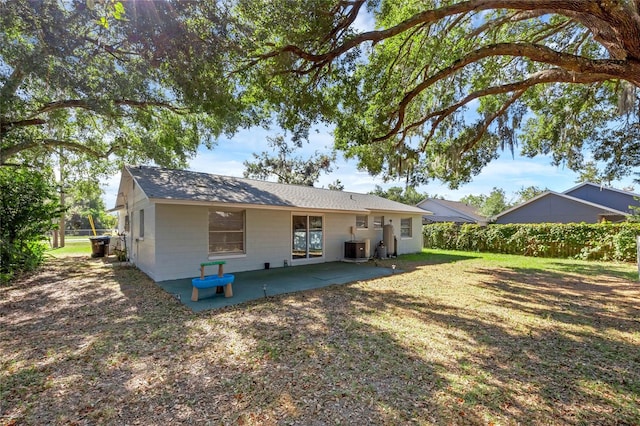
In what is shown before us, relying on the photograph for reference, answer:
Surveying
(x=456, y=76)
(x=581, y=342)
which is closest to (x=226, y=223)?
(x=456, y=76)

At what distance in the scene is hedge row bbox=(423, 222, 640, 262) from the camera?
1155cm

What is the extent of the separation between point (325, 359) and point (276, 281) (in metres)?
4.54

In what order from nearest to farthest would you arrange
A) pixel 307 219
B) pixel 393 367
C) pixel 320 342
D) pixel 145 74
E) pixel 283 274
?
pixel 393 367 → pixel 320 342 → pixel 145 74 → pixel 283 274 → pixel 307 219

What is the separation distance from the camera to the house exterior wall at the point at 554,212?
19.3m

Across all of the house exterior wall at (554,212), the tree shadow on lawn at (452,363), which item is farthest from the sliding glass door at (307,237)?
the house exterior wall at (554,212)

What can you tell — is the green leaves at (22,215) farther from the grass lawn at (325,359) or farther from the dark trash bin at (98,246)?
the dark trash bin at (98,246)

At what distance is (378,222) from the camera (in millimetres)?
14133

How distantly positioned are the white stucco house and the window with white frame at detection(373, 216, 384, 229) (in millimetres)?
425

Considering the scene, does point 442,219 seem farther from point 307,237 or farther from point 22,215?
point 22,215

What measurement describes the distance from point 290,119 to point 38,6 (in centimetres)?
536

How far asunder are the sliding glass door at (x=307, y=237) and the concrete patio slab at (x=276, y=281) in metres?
0.62

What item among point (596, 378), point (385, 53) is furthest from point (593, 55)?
point (596, 378)

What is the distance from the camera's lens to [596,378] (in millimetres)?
3166

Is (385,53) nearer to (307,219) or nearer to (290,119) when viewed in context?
(290,119)
